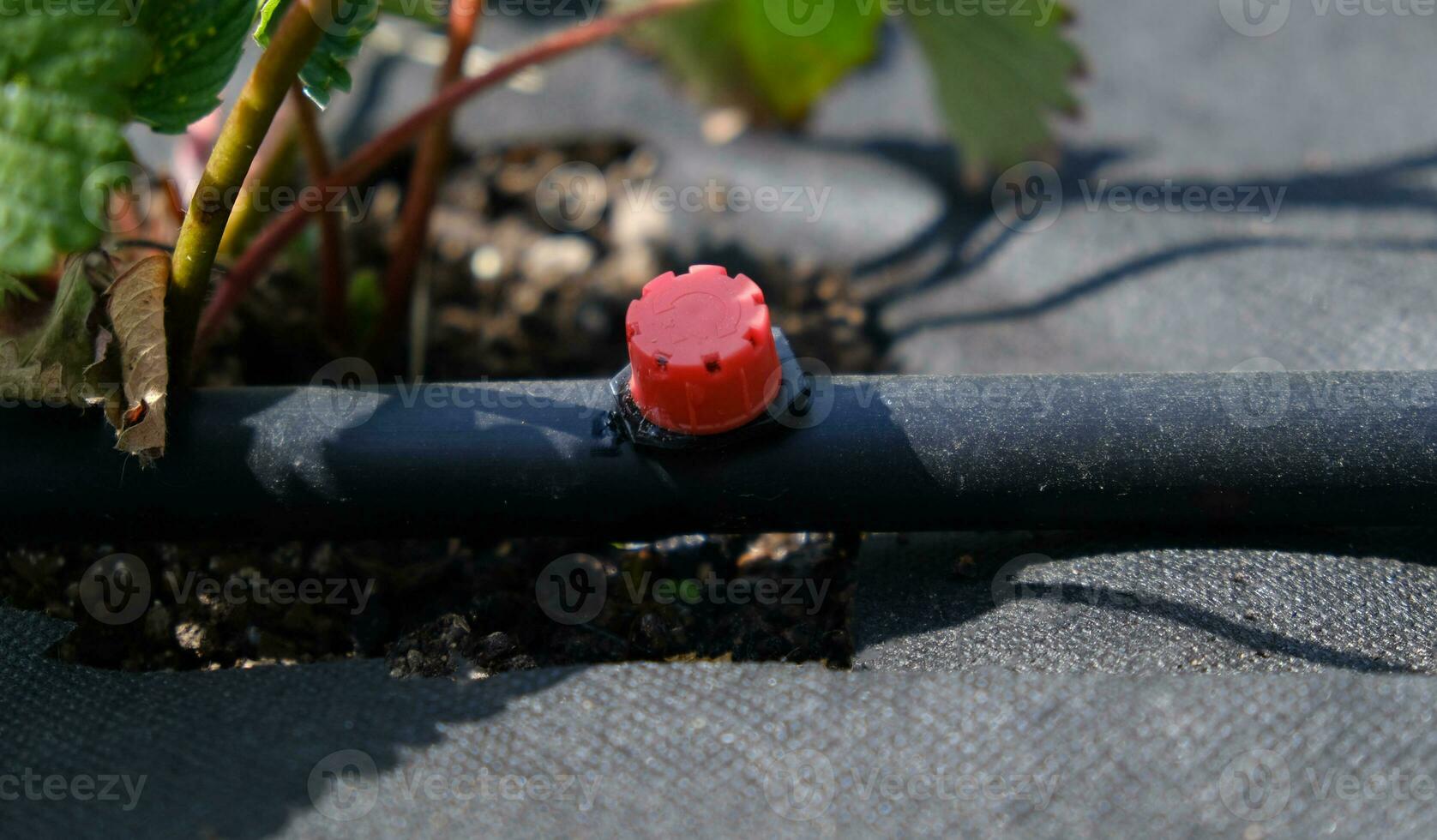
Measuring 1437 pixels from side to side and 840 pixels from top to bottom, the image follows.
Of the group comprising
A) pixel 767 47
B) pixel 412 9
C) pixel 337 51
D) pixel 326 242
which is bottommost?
pixel 326 242

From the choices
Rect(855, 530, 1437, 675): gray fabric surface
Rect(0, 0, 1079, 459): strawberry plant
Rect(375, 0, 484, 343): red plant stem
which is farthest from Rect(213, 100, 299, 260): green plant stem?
Rect(855, 530, 1437, 675): gray fabric surface

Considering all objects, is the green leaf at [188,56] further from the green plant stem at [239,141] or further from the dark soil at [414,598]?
the dark soil at [414,598]

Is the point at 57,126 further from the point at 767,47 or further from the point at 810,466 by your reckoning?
the point at 767,47

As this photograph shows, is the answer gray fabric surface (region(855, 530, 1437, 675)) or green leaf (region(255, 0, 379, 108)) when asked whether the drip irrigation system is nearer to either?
gray fabric surface (region(855, 530, 1437, 675))

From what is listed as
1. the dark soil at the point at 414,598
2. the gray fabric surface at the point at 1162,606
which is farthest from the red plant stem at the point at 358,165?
the gray fabric surface at the point at 1162,606

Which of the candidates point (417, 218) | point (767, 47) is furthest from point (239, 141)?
point (767, 47)

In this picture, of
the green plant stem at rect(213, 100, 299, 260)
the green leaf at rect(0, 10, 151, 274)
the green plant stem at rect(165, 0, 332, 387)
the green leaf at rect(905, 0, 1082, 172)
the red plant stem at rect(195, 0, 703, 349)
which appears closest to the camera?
the green leaf at rect(0, 10, 151, 274)

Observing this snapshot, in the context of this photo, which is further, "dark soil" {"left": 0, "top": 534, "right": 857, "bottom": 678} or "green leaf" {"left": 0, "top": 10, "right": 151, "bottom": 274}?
"dark soil" {"left": 0, "top": 534, "right": 857, "bottom": 678}
